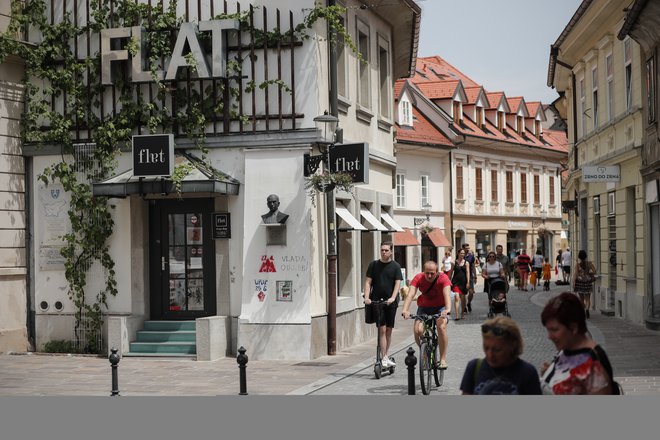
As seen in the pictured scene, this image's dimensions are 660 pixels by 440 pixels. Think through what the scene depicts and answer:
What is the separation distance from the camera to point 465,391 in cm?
607

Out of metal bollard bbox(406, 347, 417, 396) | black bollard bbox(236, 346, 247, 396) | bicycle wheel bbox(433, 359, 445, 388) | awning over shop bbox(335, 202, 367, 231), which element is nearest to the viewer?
metal bollard bbox(406, 347, 417, 396)

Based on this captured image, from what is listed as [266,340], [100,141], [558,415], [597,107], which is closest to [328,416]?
[558,415]

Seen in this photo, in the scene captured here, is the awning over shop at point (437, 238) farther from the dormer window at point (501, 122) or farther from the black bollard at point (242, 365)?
the black bollard at point (242, 365)

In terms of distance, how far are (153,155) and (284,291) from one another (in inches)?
121

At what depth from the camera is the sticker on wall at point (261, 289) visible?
17578 millimetres

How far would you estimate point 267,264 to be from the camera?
1759 cm

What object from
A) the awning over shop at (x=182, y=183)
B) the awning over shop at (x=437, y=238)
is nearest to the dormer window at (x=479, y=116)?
the awning over shop at (x=437, y=238)

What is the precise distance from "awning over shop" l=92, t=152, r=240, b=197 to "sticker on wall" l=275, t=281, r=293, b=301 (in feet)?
5.63

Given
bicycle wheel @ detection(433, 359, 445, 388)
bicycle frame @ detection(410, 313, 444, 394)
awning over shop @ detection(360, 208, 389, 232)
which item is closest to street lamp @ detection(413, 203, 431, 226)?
awning over shop @ detection(360, 208, 389, 232)

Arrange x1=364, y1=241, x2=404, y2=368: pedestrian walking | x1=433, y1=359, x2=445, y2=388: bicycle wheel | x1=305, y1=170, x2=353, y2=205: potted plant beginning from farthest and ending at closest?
x1=305, y1=170, x2=353, y2=205: potted plant
x1=364, y1=241, x2=404, y2=368: pedestrian walking
x1=433, y1=359, x2=445, y2=388: bicycle wheel

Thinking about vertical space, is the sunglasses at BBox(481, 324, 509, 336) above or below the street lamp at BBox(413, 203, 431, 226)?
below

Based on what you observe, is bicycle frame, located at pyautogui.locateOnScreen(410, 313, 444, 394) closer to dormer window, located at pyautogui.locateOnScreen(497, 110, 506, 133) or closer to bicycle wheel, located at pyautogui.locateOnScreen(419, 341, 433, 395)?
bicycle wheel, located at pyautogui.locateOnScreen(419, 341, 433, 395)

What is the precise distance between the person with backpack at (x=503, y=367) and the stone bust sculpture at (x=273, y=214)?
11479 millimetres

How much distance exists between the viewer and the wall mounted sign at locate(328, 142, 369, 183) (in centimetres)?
1738
